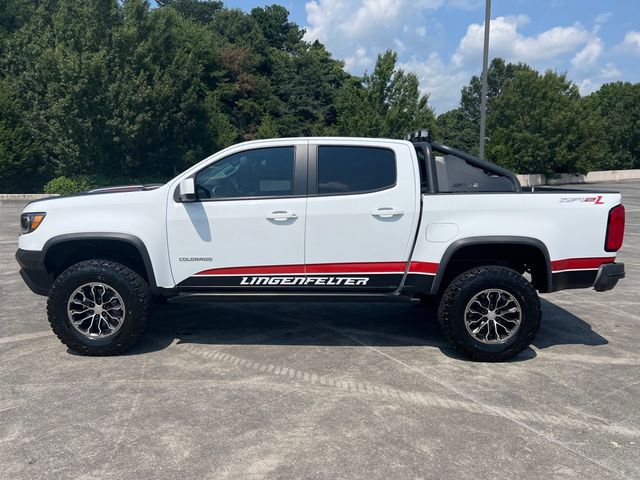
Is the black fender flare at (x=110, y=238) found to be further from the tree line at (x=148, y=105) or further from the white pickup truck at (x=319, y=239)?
the tree line at (x=148, y=105)

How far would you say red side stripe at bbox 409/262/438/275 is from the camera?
4680 mm

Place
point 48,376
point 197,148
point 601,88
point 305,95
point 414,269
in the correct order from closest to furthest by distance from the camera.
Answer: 1. point 48,376
2. point 414,269
3. point 197,148
4. point 305,95
5. point 601,88

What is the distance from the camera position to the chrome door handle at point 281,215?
15.2 feet

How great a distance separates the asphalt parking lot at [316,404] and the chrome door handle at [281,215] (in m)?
1.25

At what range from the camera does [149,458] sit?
123 inches

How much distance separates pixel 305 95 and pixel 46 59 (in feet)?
89.1

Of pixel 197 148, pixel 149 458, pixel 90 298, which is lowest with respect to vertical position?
pixel 149 458

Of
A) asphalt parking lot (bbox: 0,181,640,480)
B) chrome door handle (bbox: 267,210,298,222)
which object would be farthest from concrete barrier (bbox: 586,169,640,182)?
chrome door handle (bbox: 267,210,298,222)

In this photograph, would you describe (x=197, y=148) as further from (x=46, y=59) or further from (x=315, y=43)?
(x=315, y=43)

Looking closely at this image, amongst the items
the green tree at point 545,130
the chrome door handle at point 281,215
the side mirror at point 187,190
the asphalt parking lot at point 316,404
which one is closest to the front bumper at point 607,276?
the asphalt parking lot at point 316,404

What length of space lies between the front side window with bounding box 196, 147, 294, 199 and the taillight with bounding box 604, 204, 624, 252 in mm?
2800

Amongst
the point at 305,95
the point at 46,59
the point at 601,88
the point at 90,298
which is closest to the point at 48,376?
the point at 90,298

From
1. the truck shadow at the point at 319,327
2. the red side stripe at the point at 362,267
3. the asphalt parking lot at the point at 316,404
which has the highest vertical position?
the red side stripe at the point at 362,267

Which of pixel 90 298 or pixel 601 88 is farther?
pixel 601 88
